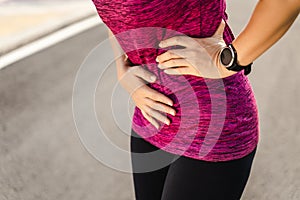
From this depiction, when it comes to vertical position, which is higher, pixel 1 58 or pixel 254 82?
pixel 254 82

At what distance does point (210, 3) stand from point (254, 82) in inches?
94.2

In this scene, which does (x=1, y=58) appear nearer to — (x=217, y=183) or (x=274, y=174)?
(x=274, y=174)

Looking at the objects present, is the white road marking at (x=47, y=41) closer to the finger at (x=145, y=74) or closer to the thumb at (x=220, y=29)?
the finger at (x=145, y=74)

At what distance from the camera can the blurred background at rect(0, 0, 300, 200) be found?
2.24 meters

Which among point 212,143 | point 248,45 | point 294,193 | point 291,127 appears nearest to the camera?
point 248,45

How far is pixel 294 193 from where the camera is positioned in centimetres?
A: 220

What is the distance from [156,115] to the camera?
3.33 ft

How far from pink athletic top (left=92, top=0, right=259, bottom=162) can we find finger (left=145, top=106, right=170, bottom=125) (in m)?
0.01

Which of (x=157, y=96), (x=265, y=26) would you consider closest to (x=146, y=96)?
(x=157, y=96)

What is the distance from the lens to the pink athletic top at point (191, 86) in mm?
910

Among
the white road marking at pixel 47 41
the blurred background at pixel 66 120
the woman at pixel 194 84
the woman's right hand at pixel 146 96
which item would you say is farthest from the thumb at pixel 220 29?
the white road marking at pixel 47 41

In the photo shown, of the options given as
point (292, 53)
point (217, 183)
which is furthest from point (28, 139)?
point (292, 53)

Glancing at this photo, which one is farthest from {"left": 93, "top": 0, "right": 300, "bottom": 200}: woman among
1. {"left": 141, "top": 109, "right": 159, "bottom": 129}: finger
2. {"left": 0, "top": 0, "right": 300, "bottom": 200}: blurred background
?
{"left": 0, "top": 0, "right": 300, "bottom": 200}: blurred background

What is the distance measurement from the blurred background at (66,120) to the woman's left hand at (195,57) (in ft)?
1.76
